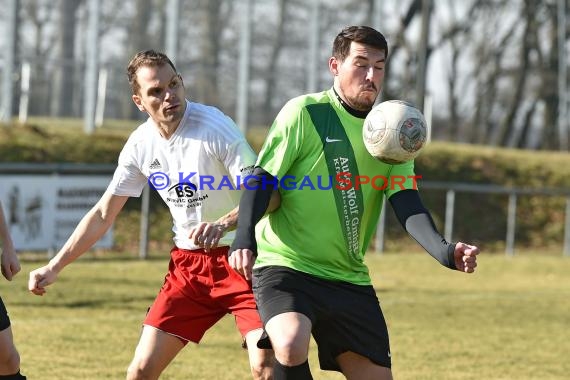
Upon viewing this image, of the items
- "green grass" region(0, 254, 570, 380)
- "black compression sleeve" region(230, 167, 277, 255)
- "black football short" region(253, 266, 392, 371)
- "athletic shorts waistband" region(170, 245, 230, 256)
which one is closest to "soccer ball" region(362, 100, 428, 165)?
"black compression sleeve" region(230, 167, 277, 255)

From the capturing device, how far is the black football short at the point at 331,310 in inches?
195

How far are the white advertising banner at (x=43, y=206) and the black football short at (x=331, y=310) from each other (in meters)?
10.4

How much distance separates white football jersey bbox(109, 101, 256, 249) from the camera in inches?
218

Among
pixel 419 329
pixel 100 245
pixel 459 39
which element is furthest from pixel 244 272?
pixel 459 39

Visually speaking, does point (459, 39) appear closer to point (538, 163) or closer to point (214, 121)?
point (538, 163)

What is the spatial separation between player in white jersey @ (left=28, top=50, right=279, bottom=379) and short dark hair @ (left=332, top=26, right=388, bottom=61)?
0.73 metres

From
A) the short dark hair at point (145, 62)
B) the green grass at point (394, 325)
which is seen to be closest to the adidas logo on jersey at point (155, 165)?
the short dark hair at point (145, 62)

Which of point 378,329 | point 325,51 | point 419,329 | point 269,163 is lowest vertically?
point 419,329

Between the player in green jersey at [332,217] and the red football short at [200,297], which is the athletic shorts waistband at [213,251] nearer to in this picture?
the red football short at [200,297]

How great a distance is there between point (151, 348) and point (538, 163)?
839 inches

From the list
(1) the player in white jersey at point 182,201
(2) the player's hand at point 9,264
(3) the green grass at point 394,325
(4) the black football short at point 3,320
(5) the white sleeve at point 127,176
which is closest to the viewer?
(4) the black football short at point 3,320

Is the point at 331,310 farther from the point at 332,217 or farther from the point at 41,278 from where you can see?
the point at 41,278

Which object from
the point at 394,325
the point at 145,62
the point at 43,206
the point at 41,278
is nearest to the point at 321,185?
the point at 145,62

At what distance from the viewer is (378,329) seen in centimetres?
501
